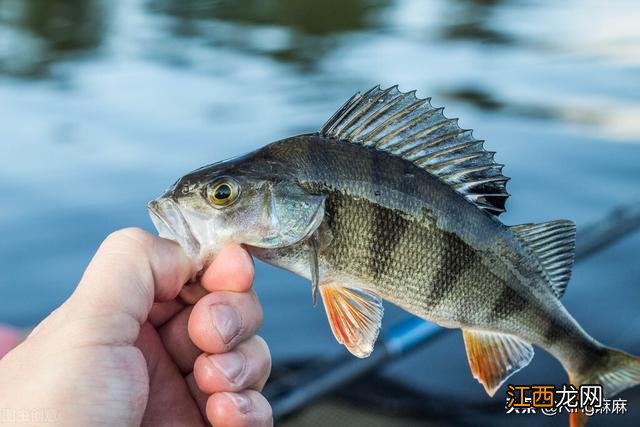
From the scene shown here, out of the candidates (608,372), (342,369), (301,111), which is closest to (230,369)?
(608,372)

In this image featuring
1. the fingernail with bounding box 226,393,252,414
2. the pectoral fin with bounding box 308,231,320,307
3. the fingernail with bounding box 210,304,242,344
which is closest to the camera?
the pectoral fin with bounding box 308,231,320,307

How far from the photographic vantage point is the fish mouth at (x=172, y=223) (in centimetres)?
194

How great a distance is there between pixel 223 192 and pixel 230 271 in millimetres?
209

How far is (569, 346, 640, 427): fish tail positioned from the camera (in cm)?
218

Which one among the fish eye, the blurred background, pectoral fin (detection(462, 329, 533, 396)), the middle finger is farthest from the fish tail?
the blurred background

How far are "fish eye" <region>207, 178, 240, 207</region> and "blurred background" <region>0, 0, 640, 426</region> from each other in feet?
8.58

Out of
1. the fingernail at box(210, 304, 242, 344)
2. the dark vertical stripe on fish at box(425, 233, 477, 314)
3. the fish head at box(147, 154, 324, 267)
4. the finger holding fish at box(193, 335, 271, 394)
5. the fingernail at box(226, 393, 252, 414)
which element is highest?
the fish head at box(147, 154, 324, 267)

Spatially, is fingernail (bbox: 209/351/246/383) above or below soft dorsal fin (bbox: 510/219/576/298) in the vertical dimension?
below

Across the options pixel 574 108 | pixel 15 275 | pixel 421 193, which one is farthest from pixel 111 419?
pixel 574 108

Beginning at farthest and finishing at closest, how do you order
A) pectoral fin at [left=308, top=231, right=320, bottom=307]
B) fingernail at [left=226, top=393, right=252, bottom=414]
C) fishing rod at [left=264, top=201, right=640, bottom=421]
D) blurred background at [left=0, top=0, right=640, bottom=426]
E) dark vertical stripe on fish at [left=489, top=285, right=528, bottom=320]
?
blurred background at [left=0, top=0, right=640, bottom=426] < fishing rod at [left=264, top=201, right=640, bottom=421] < fingernail at [left=226, top=393, right=252, bottom=414] < dark vertical stripe on fish at [left=489, top=285, right=528, bottom=320] < pectoral fin at [left=308, top=231, right=320, bottom=307]

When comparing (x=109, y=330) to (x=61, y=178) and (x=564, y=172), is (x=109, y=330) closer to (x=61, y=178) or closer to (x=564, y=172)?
(x=564, y=172)

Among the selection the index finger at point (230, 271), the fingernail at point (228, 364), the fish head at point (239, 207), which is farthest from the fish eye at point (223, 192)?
the fingernail at point (228, 364)

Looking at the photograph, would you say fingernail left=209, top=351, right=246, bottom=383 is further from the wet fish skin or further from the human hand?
the wet fish skin

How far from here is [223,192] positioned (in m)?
1.95
